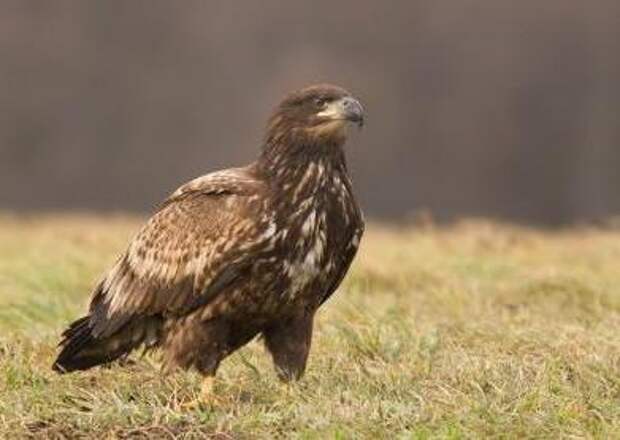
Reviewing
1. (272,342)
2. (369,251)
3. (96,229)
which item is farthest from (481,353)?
(96,229)

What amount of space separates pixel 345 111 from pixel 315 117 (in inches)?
5.6

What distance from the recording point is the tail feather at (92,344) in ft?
24.3

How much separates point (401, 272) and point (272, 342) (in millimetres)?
3951

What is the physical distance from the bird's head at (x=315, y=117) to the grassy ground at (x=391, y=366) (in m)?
1.01

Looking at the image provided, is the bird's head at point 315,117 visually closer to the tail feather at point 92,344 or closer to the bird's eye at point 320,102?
the bird's eye at point 320,102

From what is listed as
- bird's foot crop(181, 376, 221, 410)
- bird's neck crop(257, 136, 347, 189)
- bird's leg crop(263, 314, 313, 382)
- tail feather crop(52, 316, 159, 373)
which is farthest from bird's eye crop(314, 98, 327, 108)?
bird's foot crop(181, 376, 221, 410)

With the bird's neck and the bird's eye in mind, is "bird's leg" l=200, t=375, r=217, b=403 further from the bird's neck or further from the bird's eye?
the bird's eye

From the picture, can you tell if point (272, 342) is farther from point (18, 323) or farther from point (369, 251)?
point (369, 251)

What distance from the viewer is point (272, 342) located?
727cm

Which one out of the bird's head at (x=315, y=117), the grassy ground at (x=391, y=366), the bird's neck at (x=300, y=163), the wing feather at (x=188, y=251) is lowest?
the grassy ground at (x=391, y=366)

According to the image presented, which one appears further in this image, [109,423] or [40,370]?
[40,370]

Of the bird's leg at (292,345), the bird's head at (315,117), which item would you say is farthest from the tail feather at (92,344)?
the bird's head at (315,117)

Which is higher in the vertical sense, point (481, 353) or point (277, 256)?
point (277, 256)

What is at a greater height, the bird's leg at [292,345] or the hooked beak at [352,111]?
the hooked beak at [352,111]
